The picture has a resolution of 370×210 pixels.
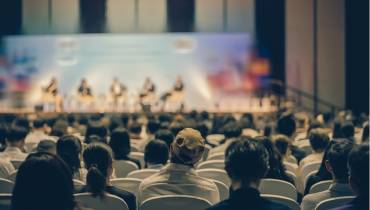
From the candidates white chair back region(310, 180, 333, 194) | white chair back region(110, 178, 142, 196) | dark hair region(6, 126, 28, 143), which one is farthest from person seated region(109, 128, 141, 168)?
white chair back region(310, 180, 333, 194)

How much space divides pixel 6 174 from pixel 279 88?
14397mm

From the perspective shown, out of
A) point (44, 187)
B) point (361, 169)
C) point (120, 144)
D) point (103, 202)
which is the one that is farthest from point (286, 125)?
point (44, 187)

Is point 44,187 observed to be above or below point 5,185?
above

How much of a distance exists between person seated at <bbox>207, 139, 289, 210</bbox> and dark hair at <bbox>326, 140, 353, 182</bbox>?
3.33 ft

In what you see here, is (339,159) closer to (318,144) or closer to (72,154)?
(72,154)

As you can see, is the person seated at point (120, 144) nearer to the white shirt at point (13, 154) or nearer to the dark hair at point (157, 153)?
the dark hair at point (157, 153)

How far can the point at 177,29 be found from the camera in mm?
20672

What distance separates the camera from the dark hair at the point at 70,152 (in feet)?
15.1

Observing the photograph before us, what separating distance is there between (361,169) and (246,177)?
17.2 inches

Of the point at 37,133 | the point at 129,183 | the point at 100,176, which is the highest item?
the point at 100,176

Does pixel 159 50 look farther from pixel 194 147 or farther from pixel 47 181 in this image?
pixel 47 181

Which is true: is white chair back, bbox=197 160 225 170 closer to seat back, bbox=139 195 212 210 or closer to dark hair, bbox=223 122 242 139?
dark hair, bbox=223 122 242 139

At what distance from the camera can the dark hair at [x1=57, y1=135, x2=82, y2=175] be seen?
15.1 feet

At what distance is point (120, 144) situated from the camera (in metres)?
5.61
